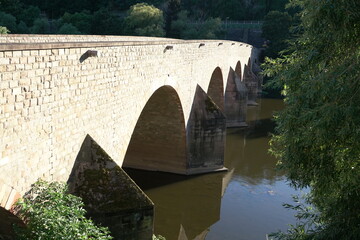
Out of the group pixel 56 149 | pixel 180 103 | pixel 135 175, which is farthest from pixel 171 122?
pixel 56 149

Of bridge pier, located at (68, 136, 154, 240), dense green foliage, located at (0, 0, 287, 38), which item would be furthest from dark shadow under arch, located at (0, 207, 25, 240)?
dense green foliage, located at (0, 0, 287, 38)

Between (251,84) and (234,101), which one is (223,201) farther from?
(251,84)

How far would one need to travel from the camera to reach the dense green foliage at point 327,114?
5.68m

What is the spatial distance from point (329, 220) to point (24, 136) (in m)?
5.05

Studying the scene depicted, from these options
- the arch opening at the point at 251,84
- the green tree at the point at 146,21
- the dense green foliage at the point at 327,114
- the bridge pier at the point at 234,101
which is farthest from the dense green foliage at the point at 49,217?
the green tree at the point at 146,21

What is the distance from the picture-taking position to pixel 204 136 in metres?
15.9

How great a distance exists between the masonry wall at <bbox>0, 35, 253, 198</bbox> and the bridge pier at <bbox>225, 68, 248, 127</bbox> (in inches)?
525

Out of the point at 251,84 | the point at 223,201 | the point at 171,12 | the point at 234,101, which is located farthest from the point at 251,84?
the point at 223,201

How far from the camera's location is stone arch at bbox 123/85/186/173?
1492 centimetres

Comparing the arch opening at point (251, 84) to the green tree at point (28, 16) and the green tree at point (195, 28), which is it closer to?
the green tree at point (195, 28)

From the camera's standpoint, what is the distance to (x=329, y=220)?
22.8 ft

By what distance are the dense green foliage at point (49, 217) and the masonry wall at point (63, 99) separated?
0.26 metres

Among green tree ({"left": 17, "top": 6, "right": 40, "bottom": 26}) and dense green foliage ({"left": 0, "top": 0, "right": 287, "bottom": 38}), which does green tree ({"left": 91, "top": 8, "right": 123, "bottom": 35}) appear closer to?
dense green foliage ({"left": 0, "top": 0, "right": 287, "bottom": 38})

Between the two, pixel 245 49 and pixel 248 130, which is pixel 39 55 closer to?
pixel 248 130
